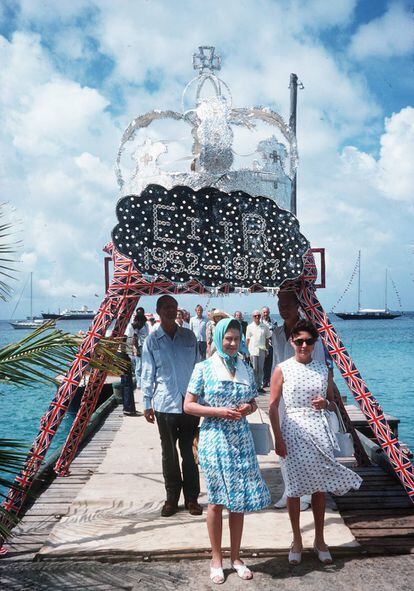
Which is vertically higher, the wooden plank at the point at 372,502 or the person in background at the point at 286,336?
the person in background at the point at 286,336

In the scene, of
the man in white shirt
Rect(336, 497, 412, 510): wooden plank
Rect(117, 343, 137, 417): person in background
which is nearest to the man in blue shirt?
Rect(336, 497, 412, 510): wooden plank

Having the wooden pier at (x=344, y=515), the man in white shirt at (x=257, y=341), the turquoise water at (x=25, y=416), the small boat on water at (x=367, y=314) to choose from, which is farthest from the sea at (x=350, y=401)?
the small boat on water at (x=367, y=314)

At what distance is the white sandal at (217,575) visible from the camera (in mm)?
4094

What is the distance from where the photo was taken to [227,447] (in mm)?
4184

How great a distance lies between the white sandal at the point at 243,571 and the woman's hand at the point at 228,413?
1097 millimetres

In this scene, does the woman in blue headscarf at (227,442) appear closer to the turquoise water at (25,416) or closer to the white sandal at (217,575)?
the white sandal at (217,575)

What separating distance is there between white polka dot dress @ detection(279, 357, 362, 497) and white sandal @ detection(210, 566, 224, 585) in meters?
0.76

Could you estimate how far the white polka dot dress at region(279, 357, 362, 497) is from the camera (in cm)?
440

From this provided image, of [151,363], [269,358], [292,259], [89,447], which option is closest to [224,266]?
[292,259]

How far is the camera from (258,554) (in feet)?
15.0

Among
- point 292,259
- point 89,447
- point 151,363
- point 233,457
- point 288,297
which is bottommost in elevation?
point 89,447

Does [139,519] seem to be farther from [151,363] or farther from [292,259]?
[292,259]

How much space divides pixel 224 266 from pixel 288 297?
0.89 m

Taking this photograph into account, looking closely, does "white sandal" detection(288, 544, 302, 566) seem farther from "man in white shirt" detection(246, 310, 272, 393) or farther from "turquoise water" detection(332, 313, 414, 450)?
"turquoise water" detection(332, 313, 414, 450)
